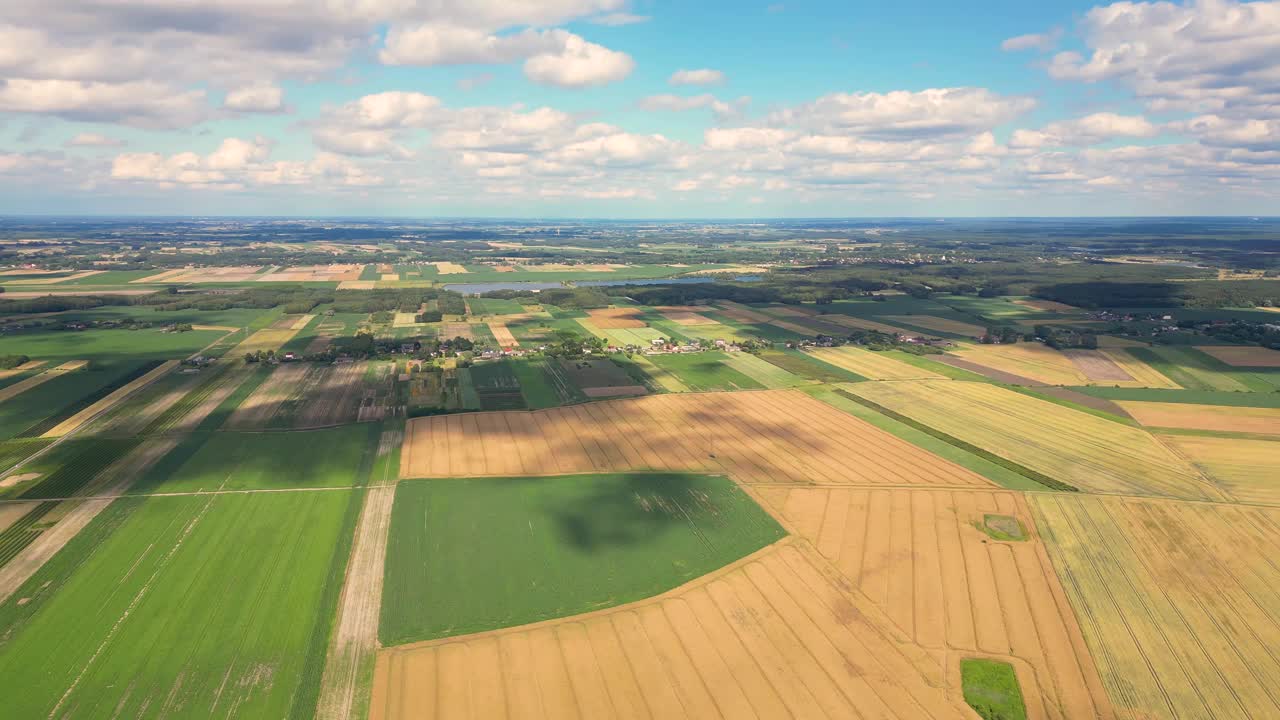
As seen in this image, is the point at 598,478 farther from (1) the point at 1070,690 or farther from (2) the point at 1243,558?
(2) the point at 1243,558

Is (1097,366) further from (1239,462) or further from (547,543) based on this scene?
(547,543)

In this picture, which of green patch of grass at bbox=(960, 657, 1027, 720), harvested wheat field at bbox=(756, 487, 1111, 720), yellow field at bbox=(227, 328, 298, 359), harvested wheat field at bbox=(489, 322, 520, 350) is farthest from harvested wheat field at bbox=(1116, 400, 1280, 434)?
yellow field at bbox=(227, 328, 298, 359)

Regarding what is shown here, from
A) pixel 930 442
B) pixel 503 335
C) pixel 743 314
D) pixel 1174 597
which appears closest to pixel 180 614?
pixel 1174 597

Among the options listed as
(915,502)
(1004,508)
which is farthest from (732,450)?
(1004,508)

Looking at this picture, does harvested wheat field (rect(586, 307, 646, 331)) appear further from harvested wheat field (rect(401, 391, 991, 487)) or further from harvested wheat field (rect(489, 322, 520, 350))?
harvested wheat field (rect(401, 391, 991, 487))

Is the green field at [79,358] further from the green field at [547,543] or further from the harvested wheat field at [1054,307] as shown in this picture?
the harvested wheat field at [1054,307]

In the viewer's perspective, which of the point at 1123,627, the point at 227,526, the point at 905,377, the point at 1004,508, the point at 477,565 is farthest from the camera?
the point at 905,377

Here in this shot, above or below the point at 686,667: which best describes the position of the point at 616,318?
above
